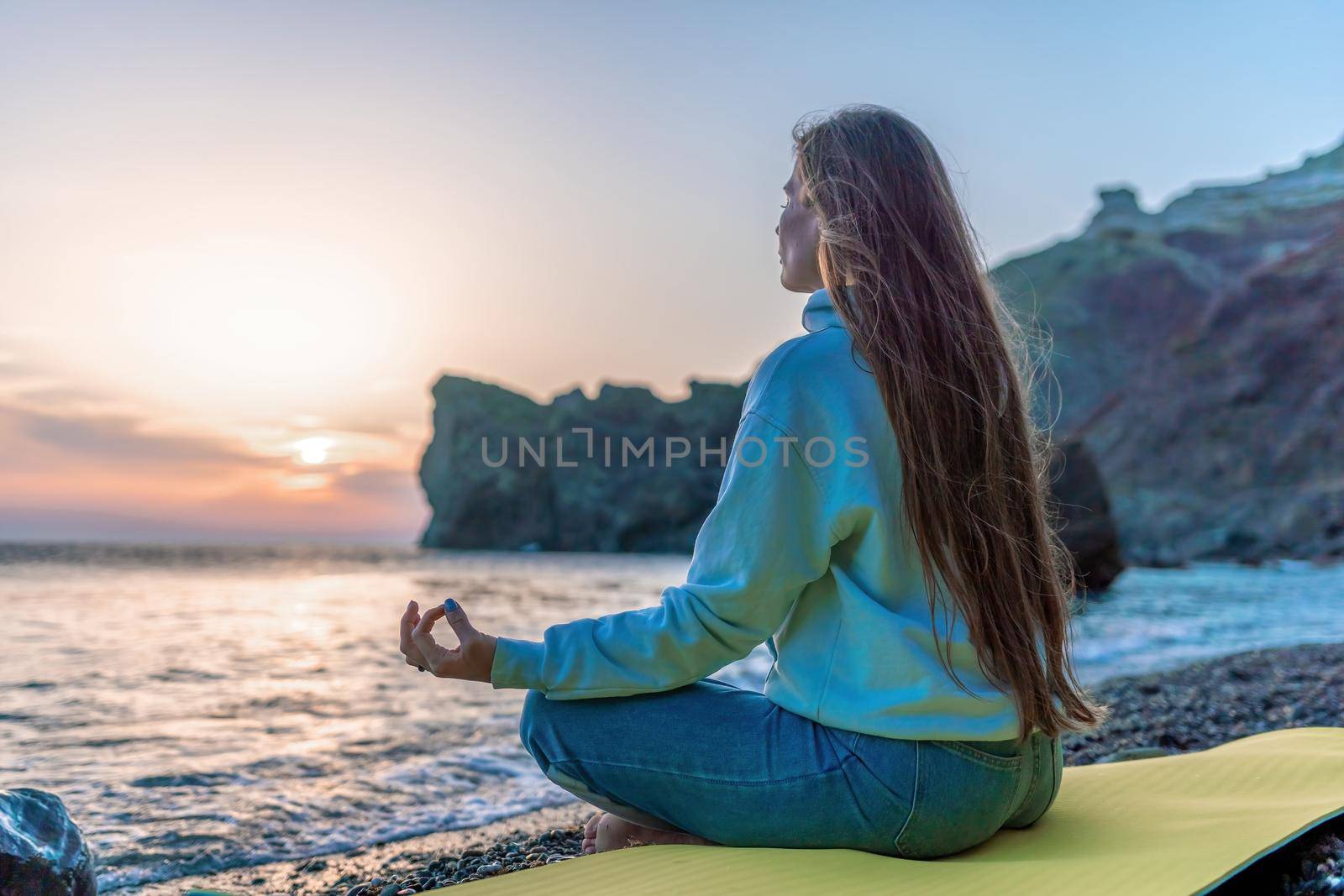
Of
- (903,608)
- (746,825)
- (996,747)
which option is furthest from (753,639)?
(996,747)

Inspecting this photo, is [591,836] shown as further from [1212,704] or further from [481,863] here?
[1212,704]

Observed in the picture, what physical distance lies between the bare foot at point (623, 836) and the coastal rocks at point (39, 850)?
1.23 meters

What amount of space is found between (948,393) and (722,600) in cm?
53

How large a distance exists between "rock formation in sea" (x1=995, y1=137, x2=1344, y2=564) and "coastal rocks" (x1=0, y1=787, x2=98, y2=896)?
2564 centimetres

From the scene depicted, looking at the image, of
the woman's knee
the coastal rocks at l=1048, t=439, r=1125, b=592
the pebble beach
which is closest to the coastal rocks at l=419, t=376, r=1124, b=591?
the coastal rocks at l=1048, t=439, r=1125, b=592

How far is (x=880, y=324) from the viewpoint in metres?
1.56

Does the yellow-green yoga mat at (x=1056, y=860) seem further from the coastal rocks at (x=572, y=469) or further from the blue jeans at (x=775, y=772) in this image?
the coastal rocks at (x=572, y=469)

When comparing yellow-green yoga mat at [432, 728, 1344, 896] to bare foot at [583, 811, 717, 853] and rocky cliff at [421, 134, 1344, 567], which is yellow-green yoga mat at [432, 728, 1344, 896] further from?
rocky cliff at [421, 134, 1344, 567]

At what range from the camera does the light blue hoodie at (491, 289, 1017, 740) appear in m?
1.48

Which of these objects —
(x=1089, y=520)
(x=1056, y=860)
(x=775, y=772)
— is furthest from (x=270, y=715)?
(x=1089, y=520)

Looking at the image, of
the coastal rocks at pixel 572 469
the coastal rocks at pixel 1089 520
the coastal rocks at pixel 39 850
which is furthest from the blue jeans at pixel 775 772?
the coastal rocks at pixel 572 469

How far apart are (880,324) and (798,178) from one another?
17.5 inches

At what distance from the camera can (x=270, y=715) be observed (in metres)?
5.09

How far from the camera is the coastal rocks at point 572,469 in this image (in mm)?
57125
